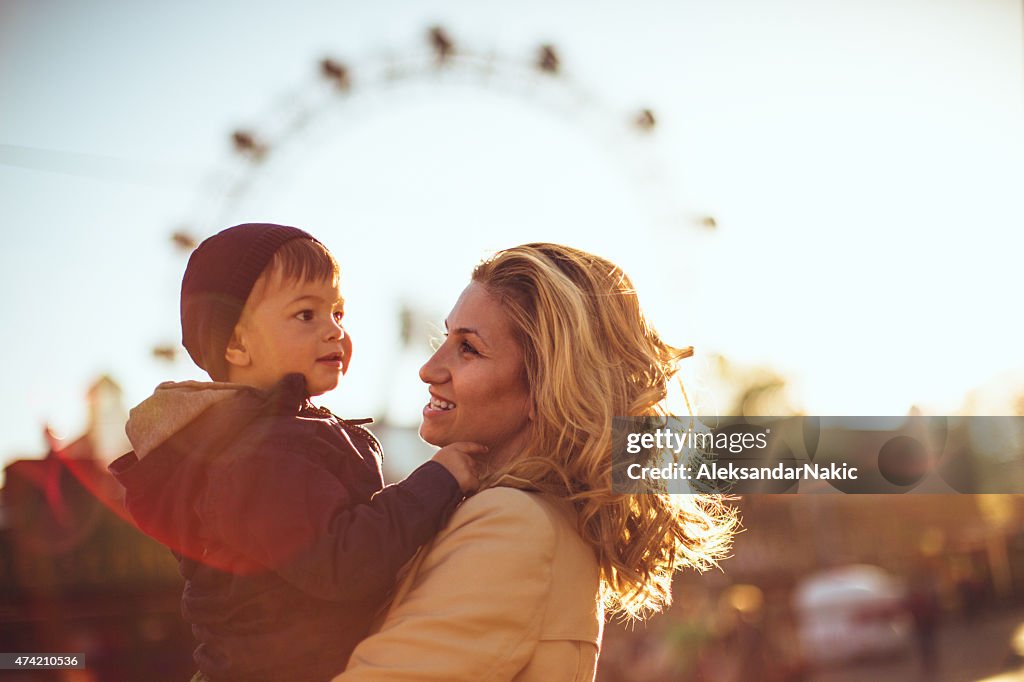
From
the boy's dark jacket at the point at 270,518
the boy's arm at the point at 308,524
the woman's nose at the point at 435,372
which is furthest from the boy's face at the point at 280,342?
the boy's arm at the point at 308,524

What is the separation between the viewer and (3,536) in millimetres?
9820

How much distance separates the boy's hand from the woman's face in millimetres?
127

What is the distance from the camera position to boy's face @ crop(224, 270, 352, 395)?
2504mm

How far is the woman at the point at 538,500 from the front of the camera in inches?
83.2

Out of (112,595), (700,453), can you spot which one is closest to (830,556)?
(112,595)

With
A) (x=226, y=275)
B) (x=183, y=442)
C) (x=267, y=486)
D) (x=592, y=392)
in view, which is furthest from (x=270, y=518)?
(x=592, y=392)

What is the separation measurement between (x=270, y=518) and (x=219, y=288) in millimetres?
685

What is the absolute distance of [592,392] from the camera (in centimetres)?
254

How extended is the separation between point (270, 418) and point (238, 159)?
628 inches

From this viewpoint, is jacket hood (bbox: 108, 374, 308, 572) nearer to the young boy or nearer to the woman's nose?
the young boy

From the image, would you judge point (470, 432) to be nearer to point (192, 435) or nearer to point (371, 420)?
point (371, 420)

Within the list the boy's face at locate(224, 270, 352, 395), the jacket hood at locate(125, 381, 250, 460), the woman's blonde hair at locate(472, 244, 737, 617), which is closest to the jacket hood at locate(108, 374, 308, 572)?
the jacket hood at locate(125, 381, 250, 460)

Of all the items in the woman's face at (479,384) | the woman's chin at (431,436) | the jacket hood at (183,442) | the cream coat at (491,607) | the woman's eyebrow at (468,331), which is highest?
the woman's eyebrow at (468,331)

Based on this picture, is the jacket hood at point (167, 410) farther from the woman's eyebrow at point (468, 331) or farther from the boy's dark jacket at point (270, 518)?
the woman's eyebrow at point (468, 331)
